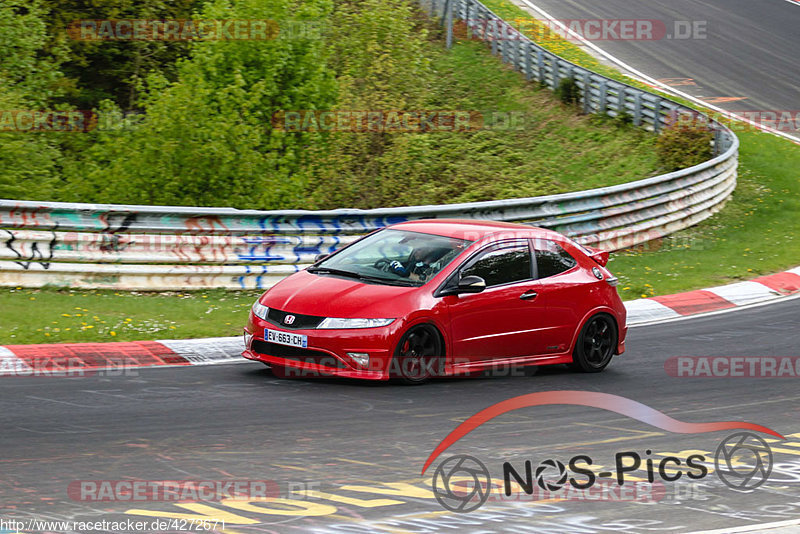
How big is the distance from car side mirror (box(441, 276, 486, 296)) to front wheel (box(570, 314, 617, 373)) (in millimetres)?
1601

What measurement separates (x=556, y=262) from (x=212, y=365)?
3672 millimetres

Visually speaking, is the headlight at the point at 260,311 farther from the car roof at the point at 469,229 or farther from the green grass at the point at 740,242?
the green grass at the point at 740,242

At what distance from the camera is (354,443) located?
7520mm

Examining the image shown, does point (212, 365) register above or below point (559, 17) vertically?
below

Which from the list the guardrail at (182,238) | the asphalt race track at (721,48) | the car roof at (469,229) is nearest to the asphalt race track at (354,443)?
the car roof at (469,229)

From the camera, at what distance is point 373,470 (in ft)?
22.5

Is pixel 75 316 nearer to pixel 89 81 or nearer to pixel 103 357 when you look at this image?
pixel 103 357

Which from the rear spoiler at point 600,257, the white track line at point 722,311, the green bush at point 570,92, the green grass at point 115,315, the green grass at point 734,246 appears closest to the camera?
the green grass at point 115,315

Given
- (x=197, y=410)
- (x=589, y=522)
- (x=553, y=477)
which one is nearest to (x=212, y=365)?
(x=197, y=410)

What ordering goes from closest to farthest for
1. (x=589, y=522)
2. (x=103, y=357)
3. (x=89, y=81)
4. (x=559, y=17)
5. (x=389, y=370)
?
1. (x=589, y=522)
2. (x=389, y=370)
3. (x=103, y=357)
4. (x=89, y=81)
5. (x=559, y=17)

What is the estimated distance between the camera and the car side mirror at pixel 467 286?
31.7 ft

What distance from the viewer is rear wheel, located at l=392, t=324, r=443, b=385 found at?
9.32 metres

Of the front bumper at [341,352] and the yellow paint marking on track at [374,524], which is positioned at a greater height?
the front bumper at [341,352]

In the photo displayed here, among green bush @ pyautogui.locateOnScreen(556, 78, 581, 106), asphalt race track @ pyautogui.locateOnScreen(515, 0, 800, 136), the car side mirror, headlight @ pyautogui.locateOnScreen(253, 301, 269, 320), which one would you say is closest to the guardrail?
headlight @ pyautogui.locateOnScreen(253, 301, 269, 320)
